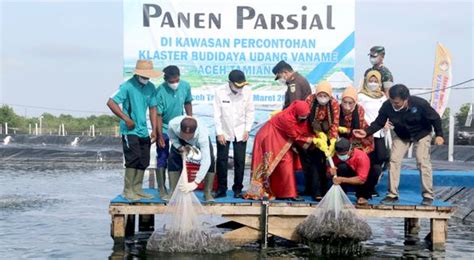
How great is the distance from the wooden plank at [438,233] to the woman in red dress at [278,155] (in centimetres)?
164

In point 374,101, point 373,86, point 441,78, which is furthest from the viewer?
point 441,78

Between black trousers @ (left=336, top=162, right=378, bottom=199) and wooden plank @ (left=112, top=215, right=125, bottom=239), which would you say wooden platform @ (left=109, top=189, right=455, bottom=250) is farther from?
black trousers @ (left=336, top=162, right=378, bottom=199)

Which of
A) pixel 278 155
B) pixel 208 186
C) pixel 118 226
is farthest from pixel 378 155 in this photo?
pixel 118 226

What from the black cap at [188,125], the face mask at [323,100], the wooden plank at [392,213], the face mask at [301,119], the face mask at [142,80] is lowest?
the wooden plank at [392,213]

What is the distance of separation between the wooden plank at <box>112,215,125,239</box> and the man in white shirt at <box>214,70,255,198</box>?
123 cm

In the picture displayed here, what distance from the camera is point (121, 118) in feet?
28.9

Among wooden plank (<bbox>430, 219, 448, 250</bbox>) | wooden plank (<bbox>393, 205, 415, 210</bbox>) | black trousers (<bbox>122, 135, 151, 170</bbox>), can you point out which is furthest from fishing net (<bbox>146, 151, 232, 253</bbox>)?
wooden plank (<bbox>430, 219, 448, 250</bbox>)

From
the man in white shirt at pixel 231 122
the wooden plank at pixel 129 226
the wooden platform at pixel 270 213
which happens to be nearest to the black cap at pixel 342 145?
the wooden platform at pixel 270 213

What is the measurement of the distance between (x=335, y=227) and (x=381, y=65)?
2.82 meters

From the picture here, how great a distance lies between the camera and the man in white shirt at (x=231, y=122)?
369 inches

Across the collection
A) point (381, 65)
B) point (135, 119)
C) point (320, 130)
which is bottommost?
point (320, 130)

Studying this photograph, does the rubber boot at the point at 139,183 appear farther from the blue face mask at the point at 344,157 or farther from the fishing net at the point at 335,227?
the blue face mask at the point at 344,157

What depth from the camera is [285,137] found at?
Result: 9148mm

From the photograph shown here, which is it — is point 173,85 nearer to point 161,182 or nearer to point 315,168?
point 161,182
